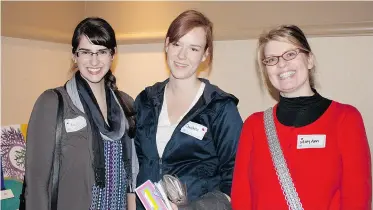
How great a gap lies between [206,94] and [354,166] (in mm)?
734

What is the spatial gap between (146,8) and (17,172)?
151cm

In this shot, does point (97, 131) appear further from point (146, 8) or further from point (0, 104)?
point (146, 8)

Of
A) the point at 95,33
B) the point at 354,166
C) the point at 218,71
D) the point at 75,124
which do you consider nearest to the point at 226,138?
the point at 354,166

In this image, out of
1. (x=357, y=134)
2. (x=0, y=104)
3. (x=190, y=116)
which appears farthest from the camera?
(x=0, y=104)

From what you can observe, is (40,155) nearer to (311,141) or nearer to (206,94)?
(206,94)

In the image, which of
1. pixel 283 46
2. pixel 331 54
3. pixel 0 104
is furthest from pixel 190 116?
pixel 0 104

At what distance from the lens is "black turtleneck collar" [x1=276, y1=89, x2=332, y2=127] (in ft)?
5.25

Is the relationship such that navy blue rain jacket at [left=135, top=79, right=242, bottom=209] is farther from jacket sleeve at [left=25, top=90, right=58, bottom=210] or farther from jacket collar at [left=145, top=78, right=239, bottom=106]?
jacket sleeve at [left=25, top=90, right=58, bottom=210]

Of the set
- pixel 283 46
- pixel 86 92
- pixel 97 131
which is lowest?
pixel 97 131

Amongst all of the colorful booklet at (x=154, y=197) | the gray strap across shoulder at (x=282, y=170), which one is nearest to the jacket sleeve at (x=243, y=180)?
the gray strap across shoulder at (x=282, y=170)

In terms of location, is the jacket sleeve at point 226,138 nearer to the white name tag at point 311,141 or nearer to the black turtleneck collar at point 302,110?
the black turtleneck collar at point 302,110

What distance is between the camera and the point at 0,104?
8.06 feet

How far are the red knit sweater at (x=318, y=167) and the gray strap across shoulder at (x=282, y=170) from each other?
0.07 ft

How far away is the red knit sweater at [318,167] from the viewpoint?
1.47m
